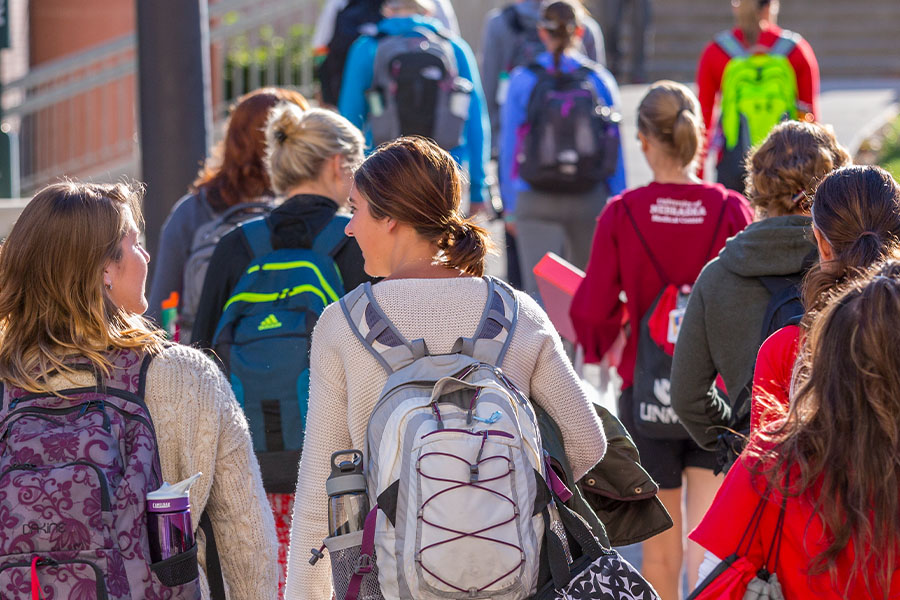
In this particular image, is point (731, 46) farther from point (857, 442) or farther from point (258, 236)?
point (857, 442)

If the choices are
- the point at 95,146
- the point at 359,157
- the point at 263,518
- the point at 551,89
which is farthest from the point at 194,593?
the point at 95,146

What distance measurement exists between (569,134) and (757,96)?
128 cm

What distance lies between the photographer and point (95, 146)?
41.1ft

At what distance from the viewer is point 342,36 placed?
8406 millimetres

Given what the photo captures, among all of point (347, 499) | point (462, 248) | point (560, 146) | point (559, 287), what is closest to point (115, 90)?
point (560, 146)

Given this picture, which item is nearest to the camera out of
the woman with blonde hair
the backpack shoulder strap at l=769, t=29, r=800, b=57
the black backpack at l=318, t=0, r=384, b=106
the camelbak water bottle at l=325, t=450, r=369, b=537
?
the camelbak water bottle at l=325, t=450, r=369, b=537

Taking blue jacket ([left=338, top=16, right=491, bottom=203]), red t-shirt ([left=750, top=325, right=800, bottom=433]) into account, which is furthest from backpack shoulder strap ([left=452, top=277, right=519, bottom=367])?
blue jacket ([left=338, top=16, right=491, bottom=203])

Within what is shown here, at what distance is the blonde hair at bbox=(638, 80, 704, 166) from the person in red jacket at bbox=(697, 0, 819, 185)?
2576 millimetres

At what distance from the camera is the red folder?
16.8 feet

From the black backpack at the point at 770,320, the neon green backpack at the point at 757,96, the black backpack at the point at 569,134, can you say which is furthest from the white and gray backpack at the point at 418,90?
the black backpack at the point at 770,320

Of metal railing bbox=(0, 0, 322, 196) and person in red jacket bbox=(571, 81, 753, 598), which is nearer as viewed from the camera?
person in red jacket bbox=(571, 81, 753, 598)

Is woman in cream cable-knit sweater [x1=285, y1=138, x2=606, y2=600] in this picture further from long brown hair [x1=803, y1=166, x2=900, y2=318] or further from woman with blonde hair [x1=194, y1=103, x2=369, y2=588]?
woman with blonde hair [x1=194, y1=103, x2=369, y2=588]

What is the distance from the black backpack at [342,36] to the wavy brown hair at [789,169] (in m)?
4.71

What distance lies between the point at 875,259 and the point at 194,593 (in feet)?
5.50
